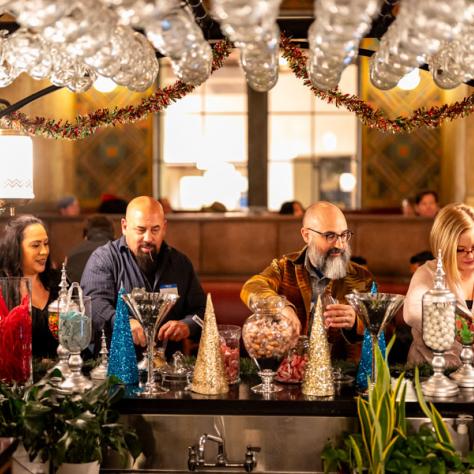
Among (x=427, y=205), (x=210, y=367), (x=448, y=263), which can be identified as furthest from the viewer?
(x=427, y=205)

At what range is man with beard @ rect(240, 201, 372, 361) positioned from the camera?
4.04 metres

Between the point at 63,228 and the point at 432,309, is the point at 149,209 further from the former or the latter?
the point at 63,228

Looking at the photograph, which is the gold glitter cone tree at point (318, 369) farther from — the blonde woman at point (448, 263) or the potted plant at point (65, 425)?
the blonde woman at point (448, 263)

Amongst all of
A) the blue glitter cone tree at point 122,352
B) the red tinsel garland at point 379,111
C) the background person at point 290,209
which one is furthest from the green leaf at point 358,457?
the background person at point 290,209

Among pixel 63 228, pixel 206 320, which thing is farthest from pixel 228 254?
pixel 206 320

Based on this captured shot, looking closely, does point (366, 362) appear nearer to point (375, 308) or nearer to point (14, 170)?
point (375, 308)

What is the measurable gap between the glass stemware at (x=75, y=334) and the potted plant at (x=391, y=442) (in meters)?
0.88

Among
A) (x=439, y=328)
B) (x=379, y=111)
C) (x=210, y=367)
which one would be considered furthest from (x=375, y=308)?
(x=379, y=111)

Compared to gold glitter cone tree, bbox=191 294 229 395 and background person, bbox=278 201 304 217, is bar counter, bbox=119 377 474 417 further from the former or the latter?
background person, bbox=278 201 304 217

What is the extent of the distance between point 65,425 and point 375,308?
3.56 ft

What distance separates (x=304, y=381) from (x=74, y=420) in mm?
811

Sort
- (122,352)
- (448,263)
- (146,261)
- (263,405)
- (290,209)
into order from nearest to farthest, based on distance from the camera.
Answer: (263,405) < (122,352) < (448,263) < (146,261) < (290,209)

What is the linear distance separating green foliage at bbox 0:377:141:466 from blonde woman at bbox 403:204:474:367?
4.50 feet

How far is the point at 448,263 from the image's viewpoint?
13.0 ft
